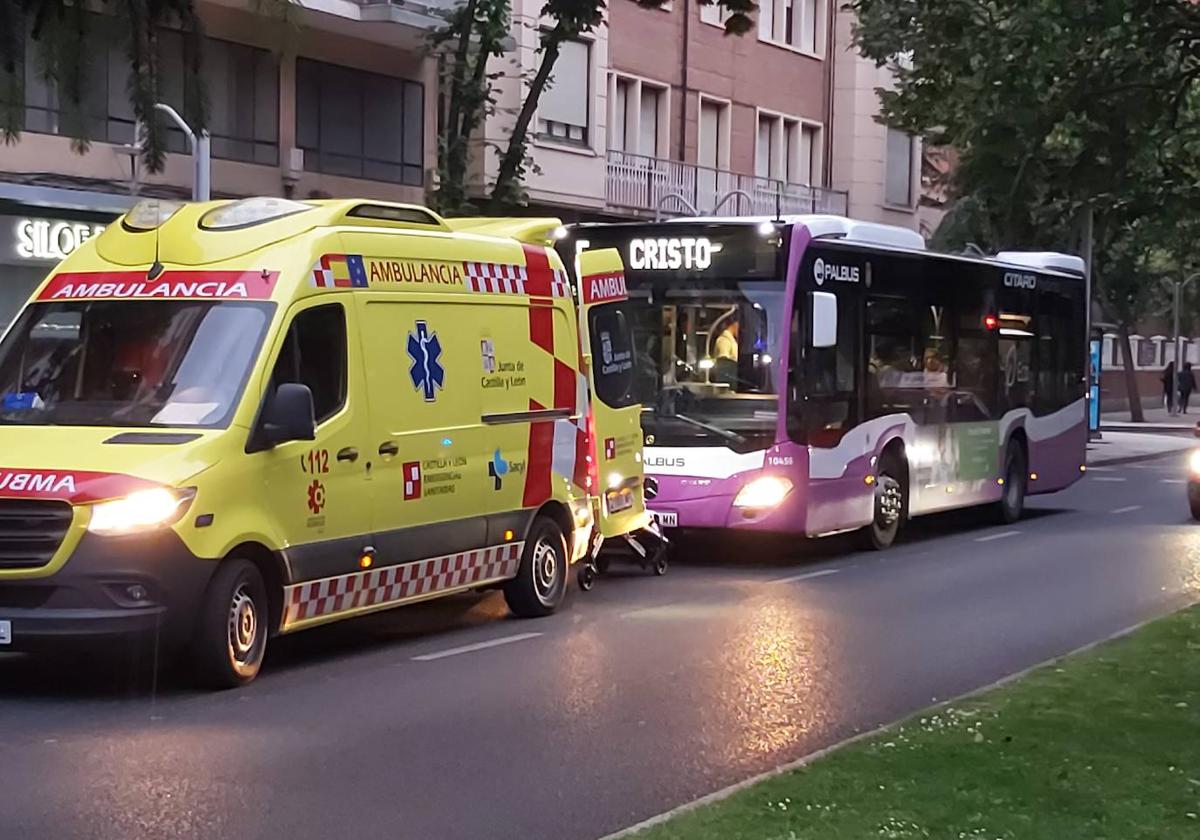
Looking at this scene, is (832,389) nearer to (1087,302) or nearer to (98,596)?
(98,596)

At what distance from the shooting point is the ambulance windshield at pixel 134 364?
10.5 metres

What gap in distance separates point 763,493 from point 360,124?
12363 mm

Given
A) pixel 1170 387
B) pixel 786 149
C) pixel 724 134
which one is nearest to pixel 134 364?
pixel 724 134

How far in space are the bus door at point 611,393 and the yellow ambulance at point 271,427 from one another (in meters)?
0.95

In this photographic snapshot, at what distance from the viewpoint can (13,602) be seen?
9.73 meters

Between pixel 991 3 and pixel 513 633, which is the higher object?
pixel 991 3

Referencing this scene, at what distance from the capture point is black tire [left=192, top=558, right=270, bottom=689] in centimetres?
1002

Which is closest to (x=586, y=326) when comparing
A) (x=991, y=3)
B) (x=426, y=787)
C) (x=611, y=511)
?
(x=611, y=511)

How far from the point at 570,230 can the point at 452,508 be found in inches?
239

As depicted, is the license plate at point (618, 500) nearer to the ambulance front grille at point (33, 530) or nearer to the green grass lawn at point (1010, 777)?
the green grass lawn at point (1010, 777)

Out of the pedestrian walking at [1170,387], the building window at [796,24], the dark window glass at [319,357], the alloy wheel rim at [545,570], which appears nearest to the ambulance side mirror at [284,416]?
the dark window glass at [319,357]

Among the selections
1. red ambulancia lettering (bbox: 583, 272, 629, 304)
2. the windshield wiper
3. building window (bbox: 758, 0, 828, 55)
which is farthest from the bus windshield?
building window (bbox: 758, 0, 828, 55)

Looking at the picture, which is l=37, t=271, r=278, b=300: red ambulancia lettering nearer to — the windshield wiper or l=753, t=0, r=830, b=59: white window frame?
the windshield wiper

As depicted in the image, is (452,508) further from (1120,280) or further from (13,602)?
(1120,280)
